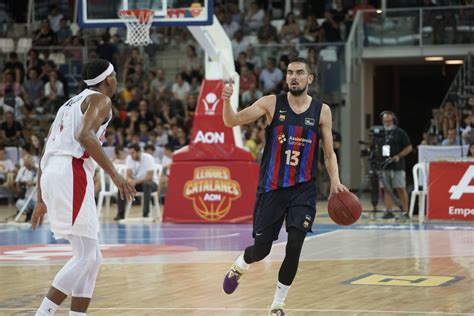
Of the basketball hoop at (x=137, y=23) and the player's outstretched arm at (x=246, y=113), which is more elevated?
the basketball hoop at (x=137, y=23)

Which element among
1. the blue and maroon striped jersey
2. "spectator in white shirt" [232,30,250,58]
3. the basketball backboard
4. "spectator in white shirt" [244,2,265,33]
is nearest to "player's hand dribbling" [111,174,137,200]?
the blue and maroon striped jersey

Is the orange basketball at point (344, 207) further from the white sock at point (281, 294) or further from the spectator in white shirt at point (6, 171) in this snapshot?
the spectator in white shirt at point (6, 171)

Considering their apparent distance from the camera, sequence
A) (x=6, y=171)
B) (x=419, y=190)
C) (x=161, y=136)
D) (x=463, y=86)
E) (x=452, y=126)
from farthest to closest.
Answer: (x=463, y=86) < (x=161, y=136) < (x=6, y=171) < (x=452, y=126) < (x=419, y=190)

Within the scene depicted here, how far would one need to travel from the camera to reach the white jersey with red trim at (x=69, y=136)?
7.13 metres

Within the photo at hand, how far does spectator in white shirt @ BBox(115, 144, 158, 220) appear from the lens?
1948cm

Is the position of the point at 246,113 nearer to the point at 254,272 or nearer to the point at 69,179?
the point at 69,179

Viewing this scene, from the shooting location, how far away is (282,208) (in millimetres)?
8273

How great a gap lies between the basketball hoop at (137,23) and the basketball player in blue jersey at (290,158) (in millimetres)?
9343

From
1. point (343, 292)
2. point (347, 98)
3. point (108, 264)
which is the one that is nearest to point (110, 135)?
point (347, 98)

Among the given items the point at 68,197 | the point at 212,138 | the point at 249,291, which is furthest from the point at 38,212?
the point at 212,138

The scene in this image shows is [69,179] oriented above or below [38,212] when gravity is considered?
above

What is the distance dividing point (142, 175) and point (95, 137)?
12.8m

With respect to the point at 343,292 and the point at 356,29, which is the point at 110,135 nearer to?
the point at 356,29

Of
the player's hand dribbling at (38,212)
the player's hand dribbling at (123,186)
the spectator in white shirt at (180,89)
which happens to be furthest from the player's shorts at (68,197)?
the spectator in white shirt at (180,89)
